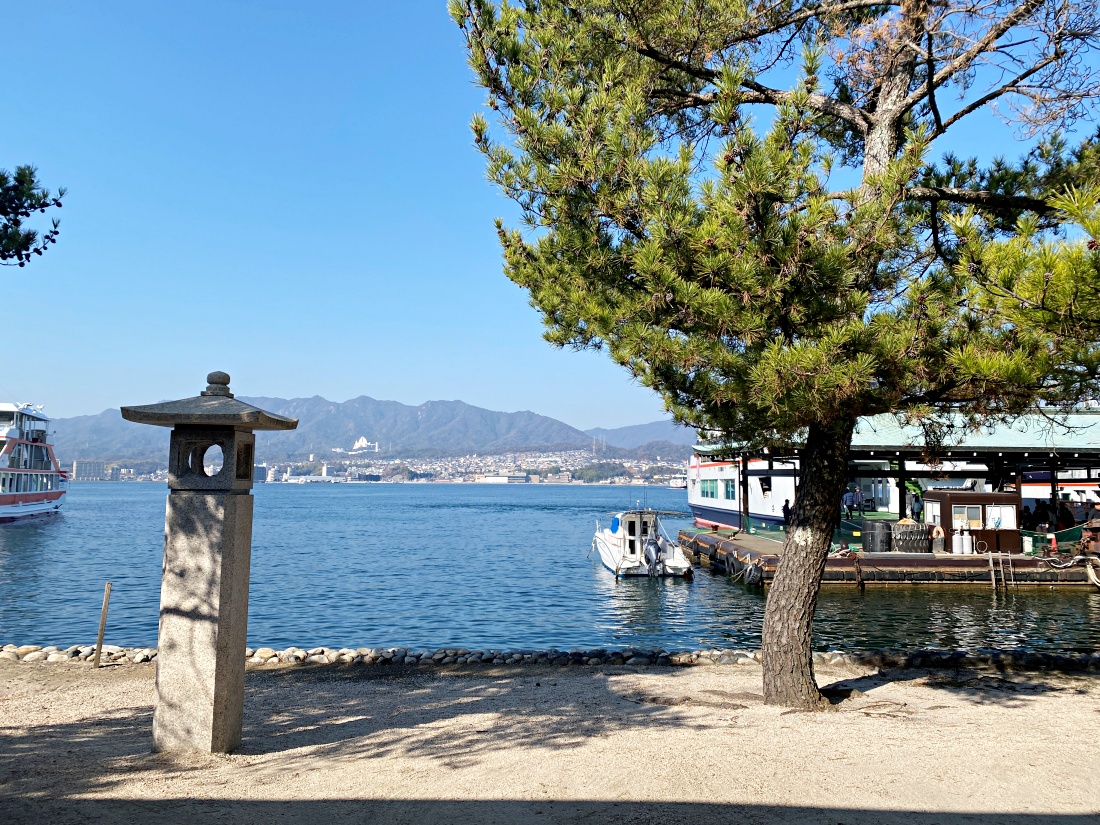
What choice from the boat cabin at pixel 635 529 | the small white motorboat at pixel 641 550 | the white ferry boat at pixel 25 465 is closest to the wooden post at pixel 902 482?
the small white motorboat at pixel 641 550

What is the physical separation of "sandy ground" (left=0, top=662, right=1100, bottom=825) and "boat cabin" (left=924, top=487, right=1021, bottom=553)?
713 inches

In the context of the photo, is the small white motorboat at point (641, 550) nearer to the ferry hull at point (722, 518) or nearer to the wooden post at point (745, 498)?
the wooden post at point (745, 498)

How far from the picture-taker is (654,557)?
30.8m

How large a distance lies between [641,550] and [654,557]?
5.33 feet

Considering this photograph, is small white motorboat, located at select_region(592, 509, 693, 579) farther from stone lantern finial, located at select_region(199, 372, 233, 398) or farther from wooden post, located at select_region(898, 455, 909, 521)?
stone lantern finial, located at select_region(199, 372, 233, 398)

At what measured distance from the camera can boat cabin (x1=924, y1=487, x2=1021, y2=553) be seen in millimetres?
26891

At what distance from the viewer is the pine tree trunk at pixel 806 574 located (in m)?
9.03

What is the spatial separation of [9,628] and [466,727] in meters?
19.3

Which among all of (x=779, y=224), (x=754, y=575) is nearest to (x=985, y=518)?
(x=754, y=575)

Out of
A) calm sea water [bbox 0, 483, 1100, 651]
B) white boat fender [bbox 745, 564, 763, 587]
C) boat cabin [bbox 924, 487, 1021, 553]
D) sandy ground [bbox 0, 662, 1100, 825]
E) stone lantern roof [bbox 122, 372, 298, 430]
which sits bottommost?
calm sea water [bbox 0, 483, 1100, 651]

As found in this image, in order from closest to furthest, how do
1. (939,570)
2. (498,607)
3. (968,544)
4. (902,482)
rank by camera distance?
(939,570)
(498,607)
(968,544)
(902,482)

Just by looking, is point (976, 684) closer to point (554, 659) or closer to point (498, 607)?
point (554, 659)

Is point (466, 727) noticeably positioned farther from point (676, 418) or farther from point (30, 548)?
point (30, 548)

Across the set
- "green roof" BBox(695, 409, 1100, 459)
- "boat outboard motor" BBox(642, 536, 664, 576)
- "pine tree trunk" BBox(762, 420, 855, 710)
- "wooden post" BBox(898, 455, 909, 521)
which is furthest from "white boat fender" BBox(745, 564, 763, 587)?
"pine tree trunk" BBox(762, 420, 855, 710)
